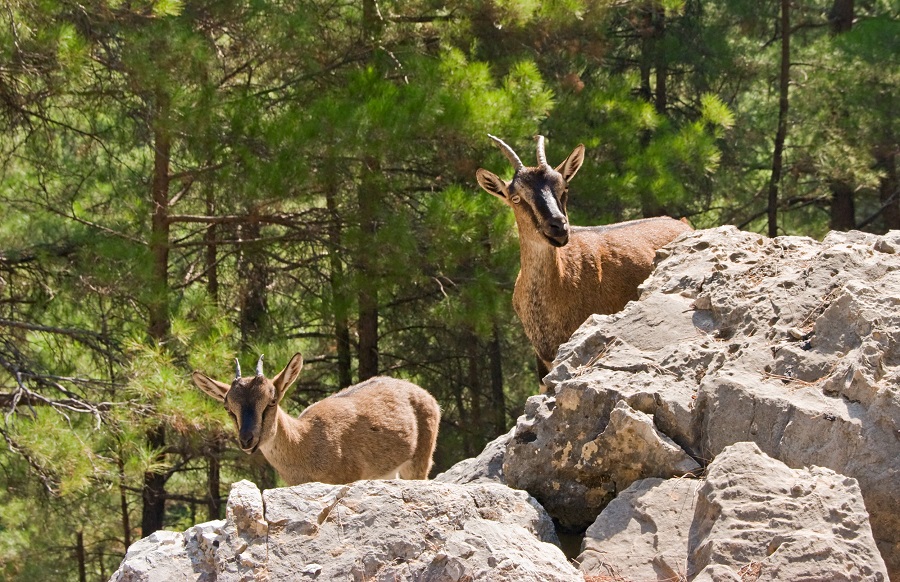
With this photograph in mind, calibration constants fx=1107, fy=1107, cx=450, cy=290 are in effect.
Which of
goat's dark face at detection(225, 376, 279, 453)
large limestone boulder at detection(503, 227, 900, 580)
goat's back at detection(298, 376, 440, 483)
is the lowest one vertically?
goat's back at detection(298, 376, 440, 483)

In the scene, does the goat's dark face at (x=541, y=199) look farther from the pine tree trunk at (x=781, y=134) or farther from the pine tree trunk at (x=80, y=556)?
the pine tree trunk at (x=80, y=556)

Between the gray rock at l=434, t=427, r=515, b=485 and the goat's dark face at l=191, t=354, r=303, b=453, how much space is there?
2.70 metres

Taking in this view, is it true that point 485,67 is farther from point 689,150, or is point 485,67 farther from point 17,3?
point 17,3

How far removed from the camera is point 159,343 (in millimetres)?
11008

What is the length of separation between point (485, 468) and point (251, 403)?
3171mm

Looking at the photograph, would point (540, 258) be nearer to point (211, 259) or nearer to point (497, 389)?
point (211, 259)

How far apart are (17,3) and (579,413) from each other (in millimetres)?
8256

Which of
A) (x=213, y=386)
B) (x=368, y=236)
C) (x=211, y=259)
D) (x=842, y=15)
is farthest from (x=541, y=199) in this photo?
(x=842, y=15)

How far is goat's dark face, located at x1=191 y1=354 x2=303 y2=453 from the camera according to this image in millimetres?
8328

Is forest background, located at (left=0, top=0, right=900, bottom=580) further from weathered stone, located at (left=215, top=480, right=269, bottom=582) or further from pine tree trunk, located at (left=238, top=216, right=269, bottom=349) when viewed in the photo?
weathered stone, located at (left=215, top=480, right=269, bottom=582)

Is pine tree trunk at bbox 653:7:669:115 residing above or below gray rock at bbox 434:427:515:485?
above

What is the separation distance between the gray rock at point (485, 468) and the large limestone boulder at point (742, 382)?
334mm

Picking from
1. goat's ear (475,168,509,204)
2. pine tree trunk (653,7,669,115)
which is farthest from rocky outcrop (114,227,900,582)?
pine tree trunk (653,7,669,115)

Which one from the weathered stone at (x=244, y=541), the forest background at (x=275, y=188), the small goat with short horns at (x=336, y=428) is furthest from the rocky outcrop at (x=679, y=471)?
the forest background at (x=275, y=188)
